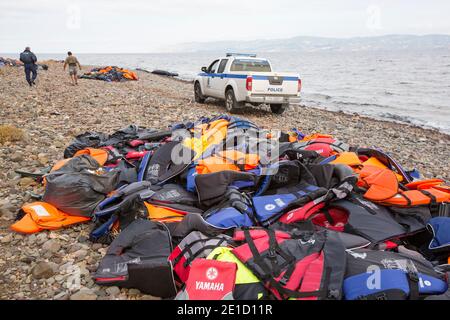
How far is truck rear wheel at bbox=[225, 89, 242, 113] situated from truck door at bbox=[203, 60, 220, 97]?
1.52 m

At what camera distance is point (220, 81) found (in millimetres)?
13602

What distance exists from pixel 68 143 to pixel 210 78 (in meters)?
7.77

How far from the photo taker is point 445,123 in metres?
16.7

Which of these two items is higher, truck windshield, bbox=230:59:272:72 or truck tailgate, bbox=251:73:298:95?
truck windshield, bbox=230:59:272:72

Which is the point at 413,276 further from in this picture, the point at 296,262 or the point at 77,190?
the point at 77,190

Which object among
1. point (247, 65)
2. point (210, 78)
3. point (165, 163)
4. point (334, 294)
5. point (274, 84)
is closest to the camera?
point (334, 294)

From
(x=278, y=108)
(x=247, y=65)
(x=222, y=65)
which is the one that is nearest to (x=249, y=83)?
(x=247, y=65)

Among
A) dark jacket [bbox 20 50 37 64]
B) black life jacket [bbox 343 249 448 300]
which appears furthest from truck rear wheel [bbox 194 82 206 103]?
black life jacket [bbox 343 249 448 300]

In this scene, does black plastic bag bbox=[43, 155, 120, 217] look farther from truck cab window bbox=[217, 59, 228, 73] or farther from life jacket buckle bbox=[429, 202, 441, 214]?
truck cab window bbox=[217, 59, 228, 73]

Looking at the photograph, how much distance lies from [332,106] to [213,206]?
61.4ft

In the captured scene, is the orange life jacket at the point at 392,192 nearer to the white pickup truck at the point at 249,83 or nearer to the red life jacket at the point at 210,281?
the red life jacket at the point at 210,281

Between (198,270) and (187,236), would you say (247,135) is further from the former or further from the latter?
(198,270)

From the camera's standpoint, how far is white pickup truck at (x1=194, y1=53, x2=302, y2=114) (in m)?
11.9
